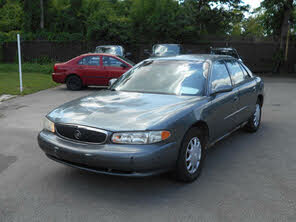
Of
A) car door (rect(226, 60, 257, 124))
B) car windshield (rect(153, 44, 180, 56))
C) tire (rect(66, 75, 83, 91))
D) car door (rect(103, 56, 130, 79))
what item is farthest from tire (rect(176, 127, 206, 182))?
car windshield (rect(153, 44, 180, 56))

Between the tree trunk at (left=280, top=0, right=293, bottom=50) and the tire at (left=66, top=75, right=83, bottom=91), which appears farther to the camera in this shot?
the tree trunk at (left=280, top=0, right=293, bottom=50)

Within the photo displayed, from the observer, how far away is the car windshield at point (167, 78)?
4813mm

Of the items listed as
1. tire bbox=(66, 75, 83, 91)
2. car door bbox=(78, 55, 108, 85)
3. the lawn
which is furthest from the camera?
tire bbox=(66, 75, 83, 91)

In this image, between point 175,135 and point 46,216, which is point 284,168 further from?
point 46,216

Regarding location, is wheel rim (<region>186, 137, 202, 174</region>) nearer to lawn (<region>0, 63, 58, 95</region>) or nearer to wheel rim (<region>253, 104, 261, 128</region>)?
wheel rim (<region>253, 104, 261, 128</region>)

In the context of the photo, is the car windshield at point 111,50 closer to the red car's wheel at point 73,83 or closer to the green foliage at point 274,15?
the red car's wheel at point 73,83

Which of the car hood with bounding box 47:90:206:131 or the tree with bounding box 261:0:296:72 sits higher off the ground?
the tree with bounding box 261:0:296:72

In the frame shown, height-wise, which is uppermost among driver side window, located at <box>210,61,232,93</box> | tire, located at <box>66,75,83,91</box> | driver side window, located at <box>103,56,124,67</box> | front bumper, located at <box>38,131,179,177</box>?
driver side window, located at <box>210,61,232,93</box>

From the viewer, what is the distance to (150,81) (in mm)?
5133

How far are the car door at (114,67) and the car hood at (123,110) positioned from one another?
27.0 feet

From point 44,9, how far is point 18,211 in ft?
107

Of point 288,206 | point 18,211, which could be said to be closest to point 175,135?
point 288,206

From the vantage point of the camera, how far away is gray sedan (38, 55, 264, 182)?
367 cm

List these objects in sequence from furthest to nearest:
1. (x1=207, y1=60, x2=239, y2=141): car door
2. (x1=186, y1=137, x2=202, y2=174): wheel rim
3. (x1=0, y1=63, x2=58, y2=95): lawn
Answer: (x1=0, y1=63, x2=58, y2=95): lawn, (x1=207, y1=60, x2=239, y2=141): car door, (x1=186, y1=137, x2=202, y2=174): wheel rim
